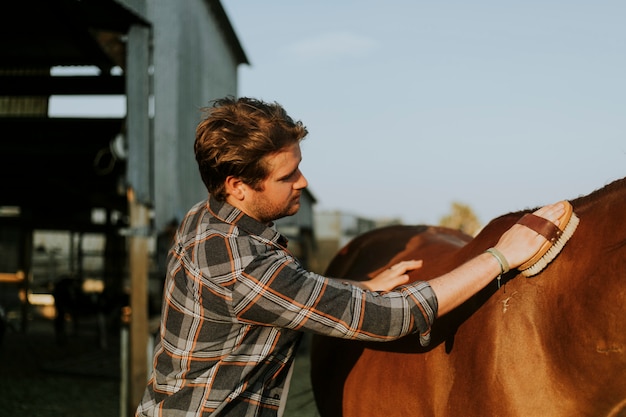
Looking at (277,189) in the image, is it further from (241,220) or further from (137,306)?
(137,306)

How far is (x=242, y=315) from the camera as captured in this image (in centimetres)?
166

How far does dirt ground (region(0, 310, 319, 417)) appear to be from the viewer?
6277 mm

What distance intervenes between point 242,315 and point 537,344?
785mm

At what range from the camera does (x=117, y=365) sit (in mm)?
9070

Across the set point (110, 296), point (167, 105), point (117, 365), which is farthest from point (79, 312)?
point (167, 105)

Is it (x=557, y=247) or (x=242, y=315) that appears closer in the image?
(x=557, y=247)

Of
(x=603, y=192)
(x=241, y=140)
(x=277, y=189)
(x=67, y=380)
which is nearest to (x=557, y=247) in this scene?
→ (x=603, y=192)

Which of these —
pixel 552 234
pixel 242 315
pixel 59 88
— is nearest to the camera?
pixel 552 234

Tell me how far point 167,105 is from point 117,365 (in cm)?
494

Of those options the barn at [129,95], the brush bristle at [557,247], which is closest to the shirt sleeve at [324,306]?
the brush bristle at [557,247]

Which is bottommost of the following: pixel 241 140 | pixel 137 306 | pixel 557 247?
pixel 137 306

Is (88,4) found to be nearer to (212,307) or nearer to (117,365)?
(212,307)

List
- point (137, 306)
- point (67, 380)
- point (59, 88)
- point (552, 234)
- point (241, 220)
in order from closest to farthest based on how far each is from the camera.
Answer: point (552, 234), point (241, 220), point (137, 306), point (59, 88), point (67, 380)

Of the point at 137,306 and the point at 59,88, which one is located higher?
the point at 59,88
